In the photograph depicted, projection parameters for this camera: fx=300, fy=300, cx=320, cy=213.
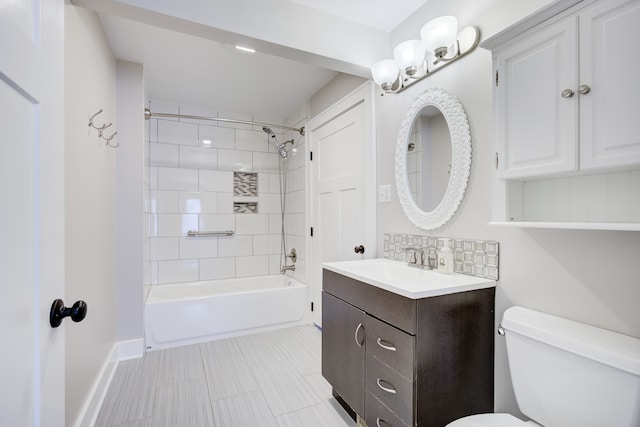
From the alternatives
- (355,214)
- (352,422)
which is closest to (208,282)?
(355,214)

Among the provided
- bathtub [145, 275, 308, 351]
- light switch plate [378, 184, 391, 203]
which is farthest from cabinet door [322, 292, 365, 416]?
bathtub [145, 275, 308, 351]

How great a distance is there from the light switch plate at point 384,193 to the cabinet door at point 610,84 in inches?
43.8

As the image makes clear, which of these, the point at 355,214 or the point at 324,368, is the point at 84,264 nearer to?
the point at 324,368

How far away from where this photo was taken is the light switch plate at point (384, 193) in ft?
6.61

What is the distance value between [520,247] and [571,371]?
480 mm

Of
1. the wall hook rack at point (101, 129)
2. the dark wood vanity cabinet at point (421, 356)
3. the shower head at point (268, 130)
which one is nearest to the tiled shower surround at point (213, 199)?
the shower head at point (268, 130)

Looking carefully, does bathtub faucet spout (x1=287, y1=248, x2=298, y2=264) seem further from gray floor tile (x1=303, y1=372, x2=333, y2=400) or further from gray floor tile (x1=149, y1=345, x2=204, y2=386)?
gray floor tile (x1=303, y1=372, x2=333, y2=400)

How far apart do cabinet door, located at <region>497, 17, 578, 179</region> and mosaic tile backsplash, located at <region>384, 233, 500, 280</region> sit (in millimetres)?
369

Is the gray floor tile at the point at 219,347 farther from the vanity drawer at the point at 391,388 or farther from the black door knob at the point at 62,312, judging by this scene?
the black door knob at the point at 62,312

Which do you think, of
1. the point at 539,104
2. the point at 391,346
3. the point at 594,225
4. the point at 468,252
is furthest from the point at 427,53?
the point at 391,346

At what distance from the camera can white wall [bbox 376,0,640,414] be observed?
3.30 feet

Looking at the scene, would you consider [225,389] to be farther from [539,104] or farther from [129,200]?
[539,104]

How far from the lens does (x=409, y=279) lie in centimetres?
164

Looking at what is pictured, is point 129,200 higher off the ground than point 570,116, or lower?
lower
